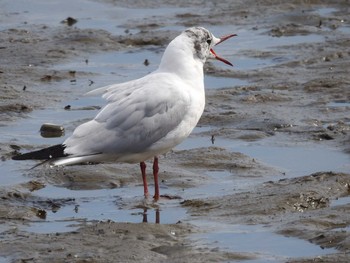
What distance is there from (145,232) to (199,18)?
786 centimetres

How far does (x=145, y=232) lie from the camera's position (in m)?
8.10

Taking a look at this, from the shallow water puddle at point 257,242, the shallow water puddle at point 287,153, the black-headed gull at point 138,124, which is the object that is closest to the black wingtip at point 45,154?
the black-headed gull at point 138,124

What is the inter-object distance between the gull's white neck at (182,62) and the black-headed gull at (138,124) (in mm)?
66

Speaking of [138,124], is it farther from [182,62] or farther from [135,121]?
[182,62]

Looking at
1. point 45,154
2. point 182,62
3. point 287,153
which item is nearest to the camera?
point 45,154

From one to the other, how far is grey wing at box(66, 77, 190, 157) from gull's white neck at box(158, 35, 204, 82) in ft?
1.08

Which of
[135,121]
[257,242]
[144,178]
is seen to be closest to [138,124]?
[135,121]

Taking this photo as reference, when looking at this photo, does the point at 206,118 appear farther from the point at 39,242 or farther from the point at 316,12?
the point at 316,12

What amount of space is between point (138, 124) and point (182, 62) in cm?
A: 76

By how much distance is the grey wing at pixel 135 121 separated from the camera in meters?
8.88

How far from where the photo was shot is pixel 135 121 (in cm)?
896

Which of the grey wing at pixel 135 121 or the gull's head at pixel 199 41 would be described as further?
Result: the gull's head at pixel 199 41

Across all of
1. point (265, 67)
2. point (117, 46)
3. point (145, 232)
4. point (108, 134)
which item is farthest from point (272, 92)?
point (145, 232)

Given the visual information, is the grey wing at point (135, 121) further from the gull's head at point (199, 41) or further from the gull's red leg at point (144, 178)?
the gull's head at point (199, 41)
